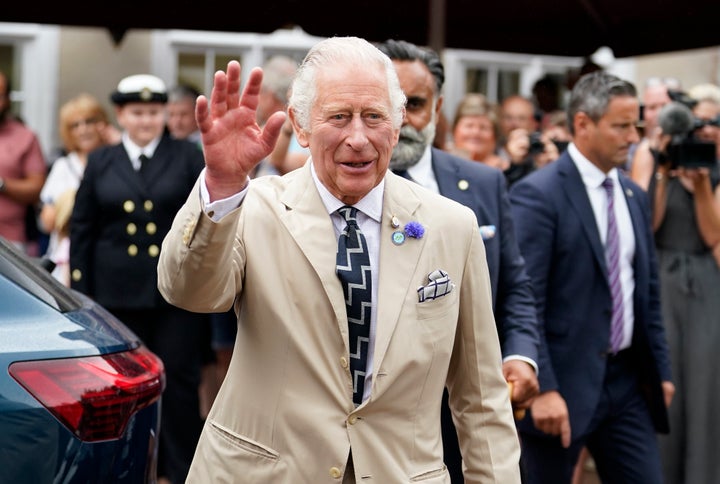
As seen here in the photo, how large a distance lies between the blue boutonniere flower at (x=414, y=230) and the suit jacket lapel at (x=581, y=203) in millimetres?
2101

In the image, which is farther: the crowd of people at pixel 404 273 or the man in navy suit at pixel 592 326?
the man in navy suit at pixel 592 326

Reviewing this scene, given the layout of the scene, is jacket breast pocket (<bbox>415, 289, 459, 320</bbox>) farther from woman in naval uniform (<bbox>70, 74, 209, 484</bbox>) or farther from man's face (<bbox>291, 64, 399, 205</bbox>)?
woman in naval uniform (<bbox>70, 74, 209, 484</bbox>)

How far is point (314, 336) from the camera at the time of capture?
122 inches

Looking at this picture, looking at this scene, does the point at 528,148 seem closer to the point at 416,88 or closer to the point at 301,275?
the point at 416,88

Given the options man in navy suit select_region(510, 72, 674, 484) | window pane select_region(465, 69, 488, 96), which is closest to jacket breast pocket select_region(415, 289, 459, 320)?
man in navy suit select_region(510, 72, 674, 484)

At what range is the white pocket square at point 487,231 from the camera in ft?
14.4

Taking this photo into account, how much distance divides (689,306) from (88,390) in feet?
14.0

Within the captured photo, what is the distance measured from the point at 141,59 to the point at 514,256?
8.75 m

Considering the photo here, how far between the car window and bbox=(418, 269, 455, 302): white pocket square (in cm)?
115

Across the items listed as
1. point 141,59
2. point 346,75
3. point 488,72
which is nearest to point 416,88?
point 346,75

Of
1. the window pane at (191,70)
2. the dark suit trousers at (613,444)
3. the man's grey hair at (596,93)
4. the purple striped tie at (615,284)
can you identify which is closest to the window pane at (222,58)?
the window pane at (191,70)

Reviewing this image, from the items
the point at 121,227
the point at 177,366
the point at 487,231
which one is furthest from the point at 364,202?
the point at 121,227

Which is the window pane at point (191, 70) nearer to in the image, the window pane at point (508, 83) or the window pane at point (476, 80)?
the window pane at point (476, 80)

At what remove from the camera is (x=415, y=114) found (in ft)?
14.7
